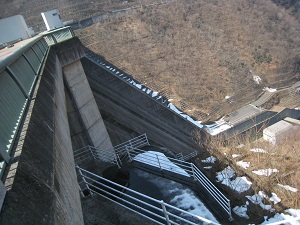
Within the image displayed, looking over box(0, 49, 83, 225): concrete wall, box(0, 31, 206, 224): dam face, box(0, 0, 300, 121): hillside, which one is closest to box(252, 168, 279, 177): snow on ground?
box(0, 31, 206, 224): dam face

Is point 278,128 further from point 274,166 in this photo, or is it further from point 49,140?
point 49,140

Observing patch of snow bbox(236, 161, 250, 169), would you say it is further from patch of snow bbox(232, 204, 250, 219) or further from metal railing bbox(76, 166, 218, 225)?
metal railing bbox(76, 166, 218, 225)

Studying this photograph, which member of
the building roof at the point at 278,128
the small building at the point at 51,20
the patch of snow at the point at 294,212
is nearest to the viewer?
the patch of snow at the point at 294,212

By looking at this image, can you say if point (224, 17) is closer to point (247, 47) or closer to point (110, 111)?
point (247, 47)

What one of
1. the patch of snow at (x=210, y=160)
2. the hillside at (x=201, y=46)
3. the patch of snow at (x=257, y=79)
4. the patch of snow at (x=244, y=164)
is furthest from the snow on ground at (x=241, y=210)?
the patch of snow at (x=257, y=79)

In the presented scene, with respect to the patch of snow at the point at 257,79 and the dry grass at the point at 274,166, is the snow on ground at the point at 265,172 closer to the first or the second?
the dry grass at the point at 274,166

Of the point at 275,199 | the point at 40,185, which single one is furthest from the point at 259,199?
the point at 40,185

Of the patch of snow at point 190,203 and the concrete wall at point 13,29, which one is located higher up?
the concrete wall at point 13,29
